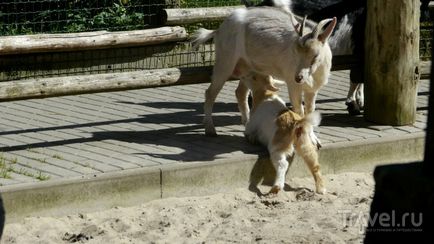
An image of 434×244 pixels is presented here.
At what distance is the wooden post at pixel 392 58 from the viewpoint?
311 inches

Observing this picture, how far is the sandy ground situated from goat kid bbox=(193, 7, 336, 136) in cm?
95

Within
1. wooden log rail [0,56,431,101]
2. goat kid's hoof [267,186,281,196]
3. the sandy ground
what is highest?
wooden log rail [0,56,431,101]

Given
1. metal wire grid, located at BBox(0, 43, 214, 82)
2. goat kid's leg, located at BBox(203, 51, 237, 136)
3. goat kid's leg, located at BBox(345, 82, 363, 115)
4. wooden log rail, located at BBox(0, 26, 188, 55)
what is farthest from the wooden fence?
metal wire grid, located at BBox(0, 43, 214, 82)

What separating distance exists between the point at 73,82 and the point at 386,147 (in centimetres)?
265

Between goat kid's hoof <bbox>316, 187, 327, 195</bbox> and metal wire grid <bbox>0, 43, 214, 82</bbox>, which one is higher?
metal wire grid <bbox>0, 43, 214, 82</bbox>

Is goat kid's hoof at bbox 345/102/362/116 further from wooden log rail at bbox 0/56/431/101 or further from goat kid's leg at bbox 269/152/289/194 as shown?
goat kid's leg at bbox 269/152/289/194

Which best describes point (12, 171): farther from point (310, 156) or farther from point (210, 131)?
point (310, 156)

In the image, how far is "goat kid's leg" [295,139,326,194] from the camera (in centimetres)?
673

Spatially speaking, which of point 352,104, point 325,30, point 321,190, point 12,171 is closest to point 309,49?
point 325,30

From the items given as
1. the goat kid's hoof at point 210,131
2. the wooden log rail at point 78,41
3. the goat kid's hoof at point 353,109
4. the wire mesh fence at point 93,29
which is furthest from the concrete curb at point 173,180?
the wire mesh fence at point 93,29

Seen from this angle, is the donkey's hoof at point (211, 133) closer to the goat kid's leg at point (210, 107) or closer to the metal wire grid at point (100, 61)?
the goat kid's leg at point (210, 107)

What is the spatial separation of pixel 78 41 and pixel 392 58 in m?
2.80

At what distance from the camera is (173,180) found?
6609mm

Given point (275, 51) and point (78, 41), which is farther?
point (78, 41)
